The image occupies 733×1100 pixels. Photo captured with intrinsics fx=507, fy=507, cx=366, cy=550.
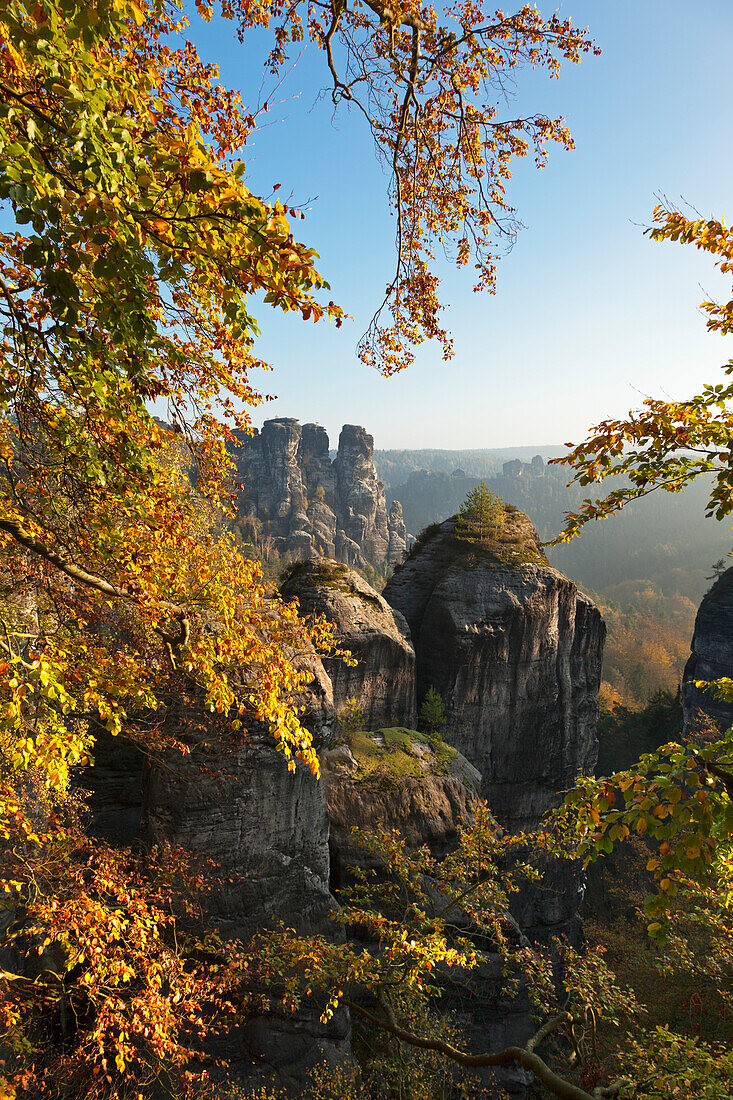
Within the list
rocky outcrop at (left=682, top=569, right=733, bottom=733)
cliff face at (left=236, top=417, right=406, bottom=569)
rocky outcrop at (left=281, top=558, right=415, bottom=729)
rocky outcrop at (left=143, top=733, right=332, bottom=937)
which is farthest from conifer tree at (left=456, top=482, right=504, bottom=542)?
cliff face at (left=236, top=417, right=406, bottom=569)

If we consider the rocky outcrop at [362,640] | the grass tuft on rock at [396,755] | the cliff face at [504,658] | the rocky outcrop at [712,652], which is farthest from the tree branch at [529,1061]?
the rocky outcrop at [712,652]

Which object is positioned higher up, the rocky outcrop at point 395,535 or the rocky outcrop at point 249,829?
the rocky outcrop at point 395,535

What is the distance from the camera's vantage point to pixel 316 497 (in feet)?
316

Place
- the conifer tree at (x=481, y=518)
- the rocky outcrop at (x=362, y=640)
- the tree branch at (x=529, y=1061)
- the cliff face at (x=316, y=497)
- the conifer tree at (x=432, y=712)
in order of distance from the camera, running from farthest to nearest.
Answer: the cliff face at (x=316, y=497) < the conifer tree at (x=481, y=518) < the conifer tree at (x=432, y=712) < the rocky outcrop at (x=362, y=640) < the tree branch at (x=529, y=1061)

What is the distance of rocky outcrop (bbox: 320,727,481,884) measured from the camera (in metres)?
12.7

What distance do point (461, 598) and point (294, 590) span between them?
7.84 m

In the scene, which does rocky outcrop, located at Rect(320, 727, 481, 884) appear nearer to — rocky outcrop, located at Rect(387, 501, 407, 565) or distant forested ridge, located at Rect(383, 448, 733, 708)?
distant forested ridge, located at Rect(383, 448, 733, 708)

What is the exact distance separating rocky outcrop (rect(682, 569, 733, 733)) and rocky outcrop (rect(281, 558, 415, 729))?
1997 cm

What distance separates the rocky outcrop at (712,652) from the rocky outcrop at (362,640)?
65.5 feet

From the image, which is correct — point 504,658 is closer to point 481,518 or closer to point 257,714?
point 481,518

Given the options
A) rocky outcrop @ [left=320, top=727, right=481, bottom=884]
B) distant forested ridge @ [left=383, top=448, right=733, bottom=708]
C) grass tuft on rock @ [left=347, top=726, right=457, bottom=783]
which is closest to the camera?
rocky outcrop @ [left=320, top=727, right=481, bottom=884]

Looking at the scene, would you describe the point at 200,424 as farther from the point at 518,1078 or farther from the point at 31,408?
the point at 518,1078

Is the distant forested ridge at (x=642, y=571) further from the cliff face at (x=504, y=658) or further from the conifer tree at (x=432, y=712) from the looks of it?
the conifer tree at (x=432, y=712)

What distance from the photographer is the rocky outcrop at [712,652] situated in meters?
28.5
